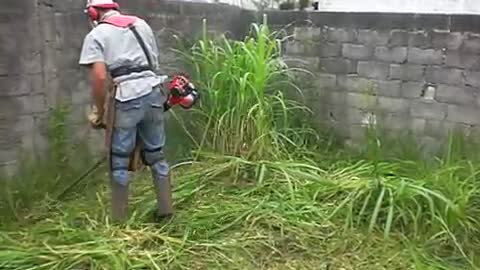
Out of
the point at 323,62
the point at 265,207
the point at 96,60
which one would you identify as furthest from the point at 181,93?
the point at 323,62

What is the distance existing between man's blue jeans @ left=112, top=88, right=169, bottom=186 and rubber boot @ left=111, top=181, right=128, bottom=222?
0.12ft

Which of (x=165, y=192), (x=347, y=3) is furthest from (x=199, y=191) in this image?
(x=347, y=3)

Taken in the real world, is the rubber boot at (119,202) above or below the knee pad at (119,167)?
below

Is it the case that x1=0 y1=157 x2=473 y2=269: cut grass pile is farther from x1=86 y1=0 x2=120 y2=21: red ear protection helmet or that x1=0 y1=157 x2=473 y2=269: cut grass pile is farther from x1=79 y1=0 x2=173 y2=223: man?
x1=86 y1=0 x2=120 y2=21: red ear protection helmet

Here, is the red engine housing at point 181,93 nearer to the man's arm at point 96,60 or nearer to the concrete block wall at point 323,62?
the man's arm at point 96,60

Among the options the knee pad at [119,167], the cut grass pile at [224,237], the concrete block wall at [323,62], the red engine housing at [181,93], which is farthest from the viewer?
the concrete block wall at [323,62]

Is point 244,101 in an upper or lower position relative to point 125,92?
lower

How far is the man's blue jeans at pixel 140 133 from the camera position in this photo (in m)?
4.07

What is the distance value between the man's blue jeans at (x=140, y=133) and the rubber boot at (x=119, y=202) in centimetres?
4

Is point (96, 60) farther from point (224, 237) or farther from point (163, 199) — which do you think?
point (224, 237)

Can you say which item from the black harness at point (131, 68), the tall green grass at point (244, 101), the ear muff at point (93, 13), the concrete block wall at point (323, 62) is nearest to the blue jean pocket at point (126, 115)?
the black harness at point (131, 68)

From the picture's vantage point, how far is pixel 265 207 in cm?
431

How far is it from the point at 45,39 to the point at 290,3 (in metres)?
5.01

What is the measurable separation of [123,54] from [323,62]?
2.50 metres
